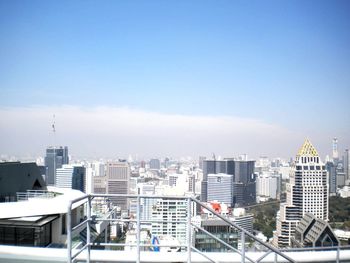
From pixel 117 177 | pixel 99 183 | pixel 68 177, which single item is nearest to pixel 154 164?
pixel 117 177

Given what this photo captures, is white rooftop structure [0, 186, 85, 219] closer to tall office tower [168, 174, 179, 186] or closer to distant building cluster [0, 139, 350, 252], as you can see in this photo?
distant building cluster [0, 139, 350, 252]

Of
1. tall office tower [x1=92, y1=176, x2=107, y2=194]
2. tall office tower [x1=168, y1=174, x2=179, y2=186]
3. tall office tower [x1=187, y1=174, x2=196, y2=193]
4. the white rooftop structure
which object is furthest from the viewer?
tall office tower [x1=168, y1=174, x2=179, y2=186]

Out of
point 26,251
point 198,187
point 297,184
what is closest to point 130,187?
point 198,187

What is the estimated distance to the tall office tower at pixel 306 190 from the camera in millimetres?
28031

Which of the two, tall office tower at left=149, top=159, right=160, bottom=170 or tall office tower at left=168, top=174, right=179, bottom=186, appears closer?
tall office tower at left=168, top=174, right=179, bottom=186

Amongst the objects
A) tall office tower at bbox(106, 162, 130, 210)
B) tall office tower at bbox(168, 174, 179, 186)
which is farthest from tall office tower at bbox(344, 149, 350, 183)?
tall office tower at bbox(106, 162, 130, 210)

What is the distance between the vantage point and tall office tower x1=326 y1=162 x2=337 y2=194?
33438 millimetres

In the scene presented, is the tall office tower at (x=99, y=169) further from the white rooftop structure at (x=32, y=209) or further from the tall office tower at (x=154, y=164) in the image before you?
the white rooftop structure at (x=32, y=209)

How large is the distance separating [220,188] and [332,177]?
16.5 meters

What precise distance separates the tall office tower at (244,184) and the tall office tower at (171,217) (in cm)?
4395

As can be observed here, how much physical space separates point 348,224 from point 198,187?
104 ft

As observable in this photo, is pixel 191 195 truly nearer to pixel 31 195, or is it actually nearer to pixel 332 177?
pixel 31 195

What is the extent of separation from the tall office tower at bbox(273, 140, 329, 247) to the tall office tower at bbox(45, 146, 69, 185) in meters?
24.7

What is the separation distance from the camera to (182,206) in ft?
5.87
